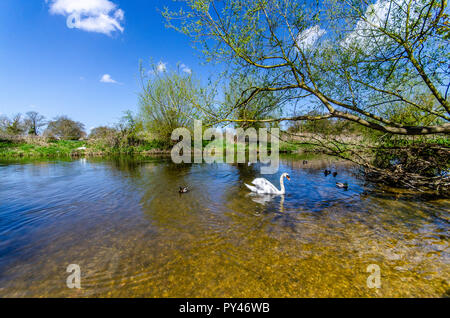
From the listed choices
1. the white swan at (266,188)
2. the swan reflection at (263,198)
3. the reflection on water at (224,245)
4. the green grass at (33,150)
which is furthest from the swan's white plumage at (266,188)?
the green grass at (33,150)

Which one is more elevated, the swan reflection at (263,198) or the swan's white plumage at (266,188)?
the swan's white plumage at (266,188)

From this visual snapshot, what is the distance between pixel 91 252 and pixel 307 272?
4.20 meters

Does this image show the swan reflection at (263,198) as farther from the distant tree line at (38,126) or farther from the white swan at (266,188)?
the distant tree line at (38,126)

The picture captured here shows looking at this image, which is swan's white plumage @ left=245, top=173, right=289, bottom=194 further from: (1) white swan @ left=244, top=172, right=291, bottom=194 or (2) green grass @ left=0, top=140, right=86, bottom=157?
(2) green grass @ left=0, top=140, right=86, bottom=157

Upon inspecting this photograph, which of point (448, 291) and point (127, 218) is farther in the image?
point (127, 218)

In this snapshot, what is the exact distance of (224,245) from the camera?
13.1ft

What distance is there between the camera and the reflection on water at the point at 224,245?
2848mm

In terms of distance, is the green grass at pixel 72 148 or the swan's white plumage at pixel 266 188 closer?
the swan's white plumage at pixel 266 188

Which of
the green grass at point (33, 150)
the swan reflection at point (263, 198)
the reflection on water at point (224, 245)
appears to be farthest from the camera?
the green grass at point (33, 150)

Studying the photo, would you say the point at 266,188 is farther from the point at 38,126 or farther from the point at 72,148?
the point at 38,126

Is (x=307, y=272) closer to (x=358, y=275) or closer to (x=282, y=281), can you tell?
(x=282, y=281)

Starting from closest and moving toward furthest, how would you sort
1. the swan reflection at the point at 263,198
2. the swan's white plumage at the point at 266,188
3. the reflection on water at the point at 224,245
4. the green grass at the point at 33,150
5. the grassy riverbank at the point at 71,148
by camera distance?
the reflection on water at the point at 224,245
the swan reflection at the point at 263,198
the swan's white plumage at the point at 266,188
the green grass at the point at 33,150
the grassy riverbank at the point at 71,148

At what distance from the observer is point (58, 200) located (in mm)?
6988
